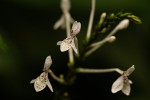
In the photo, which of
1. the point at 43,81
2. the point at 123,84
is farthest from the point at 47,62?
the point at 123,84

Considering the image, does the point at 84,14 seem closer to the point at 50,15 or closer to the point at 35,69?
the point at 50,15

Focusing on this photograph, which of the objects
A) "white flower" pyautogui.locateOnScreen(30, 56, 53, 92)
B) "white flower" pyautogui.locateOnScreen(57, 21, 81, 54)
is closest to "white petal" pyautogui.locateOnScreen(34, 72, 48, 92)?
"white flower" pyautogui.locateOnScreen(30, 56, 53, 92)

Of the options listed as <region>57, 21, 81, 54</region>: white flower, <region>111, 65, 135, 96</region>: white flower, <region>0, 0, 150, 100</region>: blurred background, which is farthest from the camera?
<region>0, 0, 150, 100</region>: blurred background

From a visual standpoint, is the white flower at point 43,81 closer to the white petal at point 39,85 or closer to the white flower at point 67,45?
the white petal at point 39,85

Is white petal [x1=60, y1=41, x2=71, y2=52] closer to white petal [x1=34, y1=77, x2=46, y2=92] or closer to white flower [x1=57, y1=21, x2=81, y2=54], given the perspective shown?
white flower [x1=57, y1=21, x2=81, y2=54]

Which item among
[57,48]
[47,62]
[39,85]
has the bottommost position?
[57,48]

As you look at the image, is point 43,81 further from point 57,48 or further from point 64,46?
point 57,48

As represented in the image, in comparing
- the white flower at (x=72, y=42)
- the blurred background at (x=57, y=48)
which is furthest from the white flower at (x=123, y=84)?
the blurred background at (x=57, y=48)

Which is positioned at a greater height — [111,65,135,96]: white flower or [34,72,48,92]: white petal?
[34,72,48,92]: white petal

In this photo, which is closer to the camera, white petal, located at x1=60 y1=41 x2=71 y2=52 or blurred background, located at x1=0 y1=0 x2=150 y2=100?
white petal, located at x1=60 y1=41 x2=71 y2=52
